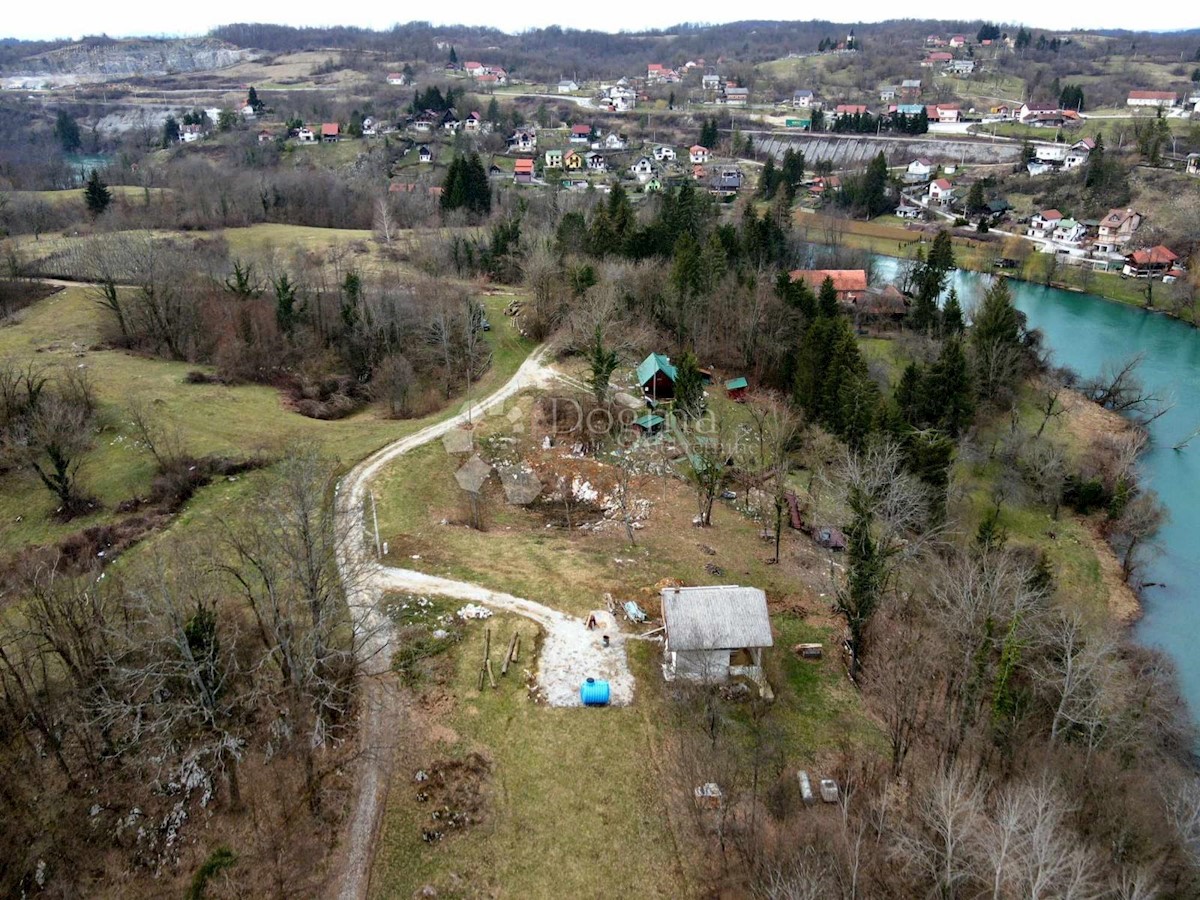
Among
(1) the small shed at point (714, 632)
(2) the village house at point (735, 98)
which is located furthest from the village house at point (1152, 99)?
(1) the small shed at point (714, 632)

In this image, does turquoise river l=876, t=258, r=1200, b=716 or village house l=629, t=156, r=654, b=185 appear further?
village house l=629, t=156, r=654, b=185

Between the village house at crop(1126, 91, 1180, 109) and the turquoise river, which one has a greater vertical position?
the village house at crop(1126, 91, 1180, 109)

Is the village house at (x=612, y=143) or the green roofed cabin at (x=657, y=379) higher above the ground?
the village house at (x=612, y=143)

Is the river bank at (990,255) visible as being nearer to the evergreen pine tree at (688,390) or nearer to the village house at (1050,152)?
the village house at (1050,152)

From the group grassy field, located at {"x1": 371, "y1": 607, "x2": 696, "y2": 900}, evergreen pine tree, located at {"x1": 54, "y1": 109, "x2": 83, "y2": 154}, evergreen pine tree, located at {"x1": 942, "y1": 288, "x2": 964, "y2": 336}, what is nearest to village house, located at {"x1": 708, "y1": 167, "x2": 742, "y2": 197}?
evergreen pine tree, located at {"x1": 942, "y1": 288, "x2": 964, "y2": 336}

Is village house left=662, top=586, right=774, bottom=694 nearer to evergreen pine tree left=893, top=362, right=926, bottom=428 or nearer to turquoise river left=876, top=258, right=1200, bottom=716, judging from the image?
turquoise river left=876, top=258, right=1200, bottom=716

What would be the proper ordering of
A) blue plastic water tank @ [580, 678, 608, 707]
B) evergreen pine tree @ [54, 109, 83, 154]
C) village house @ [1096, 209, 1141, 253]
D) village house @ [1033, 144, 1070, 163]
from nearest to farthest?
blue plastic water tank @ [580, 678, 608, 707], village house @ [1096, 209, 1141, 253], village house @ [1033, 144, 1070, 163], evergreen pine tree @ [54, 109, 83, 154]
